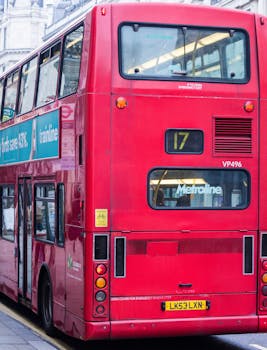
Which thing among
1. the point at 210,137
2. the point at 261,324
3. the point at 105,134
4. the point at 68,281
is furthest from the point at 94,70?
the point at 261,324

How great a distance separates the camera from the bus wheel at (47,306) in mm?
13453

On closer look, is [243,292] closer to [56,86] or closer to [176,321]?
[176,321]

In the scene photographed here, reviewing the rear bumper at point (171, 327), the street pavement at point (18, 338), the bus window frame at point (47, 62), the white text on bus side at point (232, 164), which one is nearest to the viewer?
the rear bumper at point (171, 327)

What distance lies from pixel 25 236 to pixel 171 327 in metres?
4.62

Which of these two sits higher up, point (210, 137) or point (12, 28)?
point (12, 28)

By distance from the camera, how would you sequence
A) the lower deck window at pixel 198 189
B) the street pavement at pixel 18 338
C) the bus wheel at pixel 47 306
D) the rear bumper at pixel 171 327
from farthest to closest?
the bus wheel at pixel 47 306 < the street pavement at pixel 18 338 < the lower deck window at pixel 198 189 < the rear bumper at pixel 171 327

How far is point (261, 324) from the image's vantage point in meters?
11.7

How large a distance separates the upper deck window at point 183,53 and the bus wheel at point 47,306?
3.60 meters

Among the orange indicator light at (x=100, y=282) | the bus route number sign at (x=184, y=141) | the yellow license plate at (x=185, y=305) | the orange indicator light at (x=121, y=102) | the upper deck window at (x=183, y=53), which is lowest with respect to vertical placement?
the yellow license plate at (x=185, y=305)

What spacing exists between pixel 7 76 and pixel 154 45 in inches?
248

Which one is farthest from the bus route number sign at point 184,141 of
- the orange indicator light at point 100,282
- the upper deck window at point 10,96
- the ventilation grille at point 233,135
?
the upper deck window at point 10,96

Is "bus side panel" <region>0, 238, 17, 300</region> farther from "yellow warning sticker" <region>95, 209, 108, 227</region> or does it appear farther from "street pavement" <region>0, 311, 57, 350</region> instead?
"yellow warning sticker" <region>95, 209, 108, 227</region>

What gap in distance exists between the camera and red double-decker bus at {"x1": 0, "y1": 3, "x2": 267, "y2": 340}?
11.2m

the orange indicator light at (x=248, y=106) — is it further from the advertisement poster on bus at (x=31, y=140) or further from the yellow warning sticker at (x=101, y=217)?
the advertisement poster on bus at (x=31, y=140)
